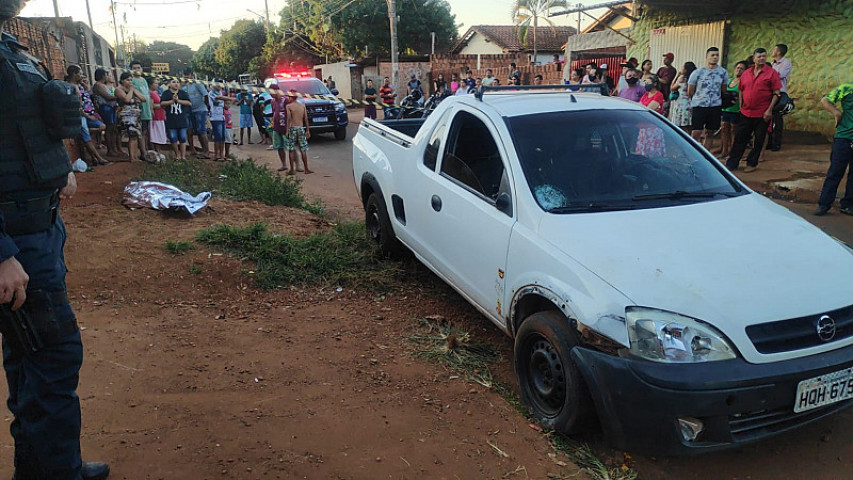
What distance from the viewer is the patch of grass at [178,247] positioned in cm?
566

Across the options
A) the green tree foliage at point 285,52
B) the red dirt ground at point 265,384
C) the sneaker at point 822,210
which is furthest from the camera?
the green tree foliage at point 285,52

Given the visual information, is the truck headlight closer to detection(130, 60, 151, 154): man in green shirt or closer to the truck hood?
the truck hood

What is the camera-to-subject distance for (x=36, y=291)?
2266mm

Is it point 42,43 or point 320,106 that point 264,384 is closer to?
point 42,43

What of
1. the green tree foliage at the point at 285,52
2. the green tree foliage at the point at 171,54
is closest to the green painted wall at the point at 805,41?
the green tree foliage at the point at 285,52

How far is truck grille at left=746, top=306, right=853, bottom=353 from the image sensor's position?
259 centimetres

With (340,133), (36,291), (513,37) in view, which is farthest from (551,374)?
(513,37)

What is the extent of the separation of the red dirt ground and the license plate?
39.3 inches

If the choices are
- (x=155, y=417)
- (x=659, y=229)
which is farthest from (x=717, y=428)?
(x=155, y=417)

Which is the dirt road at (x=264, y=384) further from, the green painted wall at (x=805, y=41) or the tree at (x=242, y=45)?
the tree at (x=242, y=45)

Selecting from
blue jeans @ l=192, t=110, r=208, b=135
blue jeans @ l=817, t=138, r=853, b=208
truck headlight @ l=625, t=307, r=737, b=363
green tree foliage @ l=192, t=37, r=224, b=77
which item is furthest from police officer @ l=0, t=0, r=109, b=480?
green tree foliage @ l=192, t=37, r=224, b=77

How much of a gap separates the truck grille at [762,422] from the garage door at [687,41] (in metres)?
12.5

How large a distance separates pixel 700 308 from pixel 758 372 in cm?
34

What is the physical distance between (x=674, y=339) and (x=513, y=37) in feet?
143
